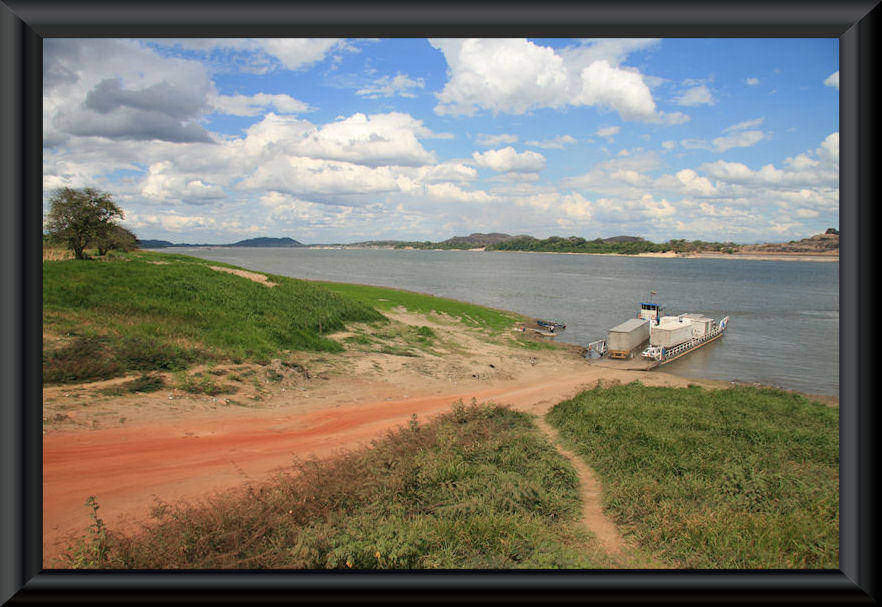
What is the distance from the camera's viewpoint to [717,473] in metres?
7.17

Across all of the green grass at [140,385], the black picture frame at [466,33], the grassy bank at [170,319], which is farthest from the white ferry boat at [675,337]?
the black picture frame at [466,33]

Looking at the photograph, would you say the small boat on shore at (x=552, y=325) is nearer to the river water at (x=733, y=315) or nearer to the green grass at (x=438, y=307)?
the river water at (x=733, y=315)

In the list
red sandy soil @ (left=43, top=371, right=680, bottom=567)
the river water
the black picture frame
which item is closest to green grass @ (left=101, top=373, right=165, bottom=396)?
red sandy soil @ (left=43, top=371, right=680, bottom=567)

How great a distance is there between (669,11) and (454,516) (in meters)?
5.32

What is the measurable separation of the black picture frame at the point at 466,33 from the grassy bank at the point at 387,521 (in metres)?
2.35

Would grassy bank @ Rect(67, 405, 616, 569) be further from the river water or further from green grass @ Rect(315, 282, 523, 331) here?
green grass @ Rect(315, 282, 523, 331)

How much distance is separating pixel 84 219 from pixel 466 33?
29.0m

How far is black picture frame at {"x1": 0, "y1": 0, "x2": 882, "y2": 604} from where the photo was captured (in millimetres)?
2225

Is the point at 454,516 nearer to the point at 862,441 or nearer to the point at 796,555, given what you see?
the point at 796,555

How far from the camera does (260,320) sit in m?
19.3

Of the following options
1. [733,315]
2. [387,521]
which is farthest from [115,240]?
[733,315]

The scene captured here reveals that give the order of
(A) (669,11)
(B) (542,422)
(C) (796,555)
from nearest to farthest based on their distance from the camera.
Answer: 1. (A) (669,11)
2. (C) (796,555)
3. (B) (542,422)

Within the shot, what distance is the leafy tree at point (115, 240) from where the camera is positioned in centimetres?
2566

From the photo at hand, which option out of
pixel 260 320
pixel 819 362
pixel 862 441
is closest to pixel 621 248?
pixel 819 362
